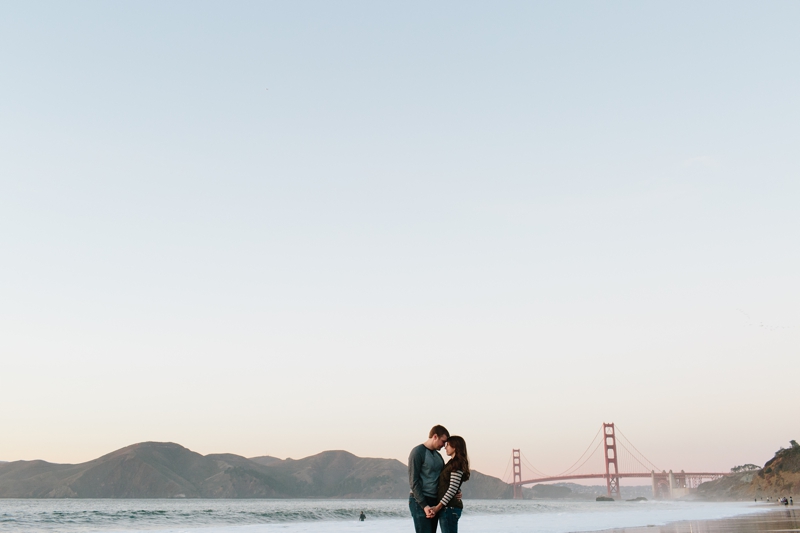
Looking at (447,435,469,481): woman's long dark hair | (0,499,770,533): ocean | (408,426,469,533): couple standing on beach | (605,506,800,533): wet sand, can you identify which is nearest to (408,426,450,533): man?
(408,426,469,533): couple standing on beach

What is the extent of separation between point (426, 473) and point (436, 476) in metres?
0.11

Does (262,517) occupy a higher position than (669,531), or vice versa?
(669,531)

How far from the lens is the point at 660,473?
398ft

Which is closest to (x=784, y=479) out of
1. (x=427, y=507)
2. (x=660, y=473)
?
(x=660, y=473)

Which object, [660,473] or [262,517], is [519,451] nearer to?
[660,473]

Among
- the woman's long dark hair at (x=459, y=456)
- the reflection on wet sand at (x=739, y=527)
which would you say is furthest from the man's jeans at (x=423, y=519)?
the reflection on wet sand at (x=739, y=527)

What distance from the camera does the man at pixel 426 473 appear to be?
20.9 feet

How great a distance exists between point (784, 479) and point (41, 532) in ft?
251

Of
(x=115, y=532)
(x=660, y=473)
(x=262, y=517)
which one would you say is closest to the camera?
(x=115, y=532)

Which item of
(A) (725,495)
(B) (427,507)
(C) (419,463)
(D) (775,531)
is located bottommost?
(A) (725,495)

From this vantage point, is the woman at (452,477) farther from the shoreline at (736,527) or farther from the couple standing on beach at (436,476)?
the shoreline at (736,527)

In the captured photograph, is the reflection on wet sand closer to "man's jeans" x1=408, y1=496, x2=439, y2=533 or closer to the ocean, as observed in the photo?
the ocean

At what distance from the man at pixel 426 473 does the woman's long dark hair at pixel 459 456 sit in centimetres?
11

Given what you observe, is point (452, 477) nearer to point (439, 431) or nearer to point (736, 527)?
point (439, 431)
